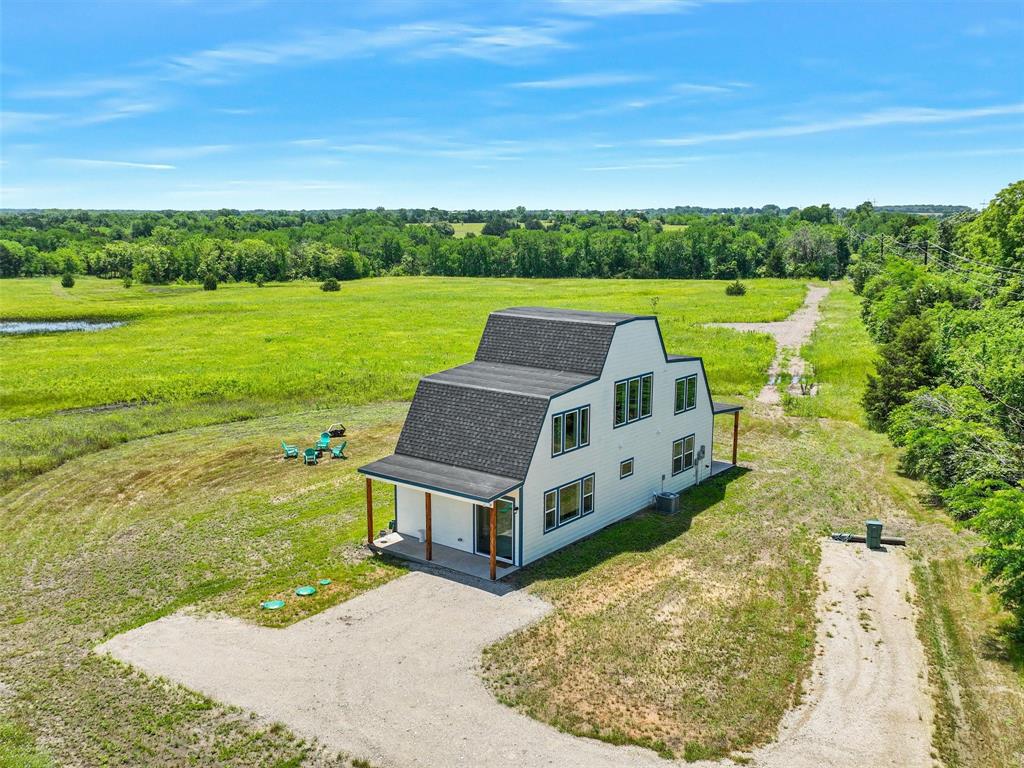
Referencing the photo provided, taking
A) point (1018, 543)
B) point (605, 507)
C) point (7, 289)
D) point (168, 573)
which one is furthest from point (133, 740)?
point (7, 289)

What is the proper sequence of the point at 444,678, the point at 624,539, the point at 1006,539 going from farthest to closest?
the point at 624,539 < the point at 1006,539 < the point at 444,678

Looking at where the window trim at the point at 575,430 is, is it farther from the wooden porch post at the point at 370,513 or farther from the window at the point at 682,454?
the window at the point at 682,454

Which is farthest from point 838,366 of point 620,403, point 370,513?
point 370,513

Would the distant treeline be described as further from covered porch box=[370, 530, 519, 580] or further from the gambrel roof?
covered porch box=[370, 530, 519, 580]

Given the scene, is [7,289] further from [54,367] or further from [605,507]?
[605,507]

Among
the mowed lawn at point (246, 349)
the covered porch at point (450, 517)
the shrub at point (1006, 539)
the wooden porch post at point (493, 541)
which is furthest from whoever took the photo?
the mowed lawn at point (246, 349)

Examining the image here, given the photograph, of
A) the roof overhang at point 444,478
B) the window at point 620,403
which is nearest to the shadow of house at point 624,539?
the roof overhang at point 444,478

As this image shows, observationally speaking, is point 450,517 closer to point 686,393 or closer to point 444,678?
point 444,678

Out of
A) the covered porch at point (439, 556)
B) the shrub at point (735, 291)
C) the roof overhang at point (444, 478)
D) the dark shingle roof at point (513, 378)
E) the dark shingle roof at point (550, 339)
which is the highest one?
the dark shingle roof at point (550, 339)
